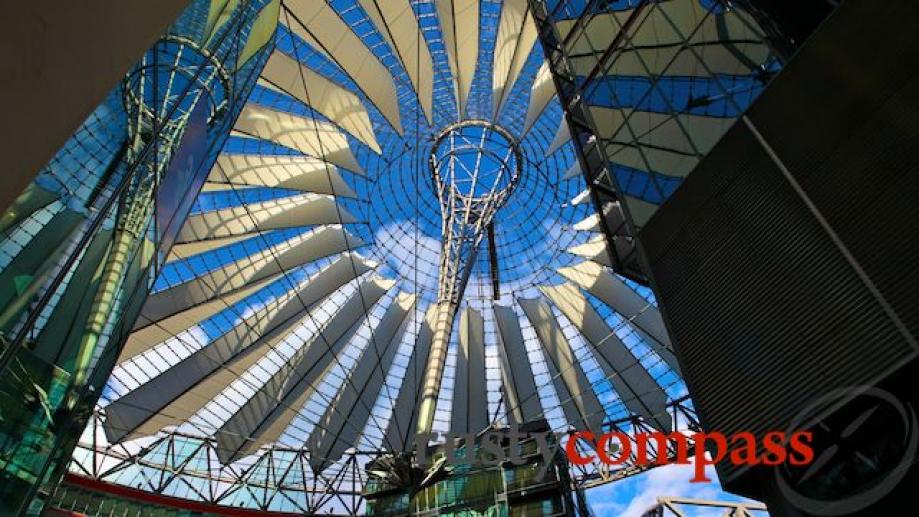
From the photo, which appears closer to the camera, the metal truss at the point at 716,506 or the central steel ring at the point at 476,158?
the metal truss at the point at 716,506

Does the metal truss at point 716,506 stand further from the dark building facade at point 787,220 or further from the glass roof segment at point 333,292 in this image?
the dark building facade at point 787,220

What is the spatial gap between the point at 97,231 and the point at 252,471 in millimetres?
26224

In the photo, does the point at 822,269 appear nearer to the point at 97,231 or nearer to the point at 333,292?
the point at 97,231

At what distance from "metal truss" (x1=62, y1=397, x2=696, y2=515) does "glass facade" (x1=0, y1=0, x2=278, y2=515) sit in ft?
64.7

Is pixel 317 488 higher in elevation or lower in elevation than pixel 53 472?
higher

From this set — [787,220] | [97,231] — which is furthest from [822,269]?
[97,231]

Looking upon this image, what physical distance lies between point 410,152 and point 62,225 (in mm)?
23979

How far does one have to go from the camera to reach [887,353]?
28.9 ft

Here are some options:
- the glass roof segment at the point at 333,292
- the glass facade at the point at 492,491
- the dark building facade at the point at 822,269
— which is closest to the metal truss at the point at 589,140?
the dark building facade at the point at 822,269

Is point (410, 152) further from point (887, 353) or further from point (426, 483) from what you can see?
point (887, 353)

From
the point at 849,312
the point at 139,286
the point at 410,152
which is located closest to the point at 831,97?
the point at 849,312

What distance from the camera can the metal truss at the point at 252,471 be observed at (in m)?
28.8

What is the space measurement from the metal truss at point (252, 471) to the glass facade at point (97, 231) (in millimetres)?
19705

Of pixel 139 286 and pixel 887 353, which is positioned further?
pixel 139 286
